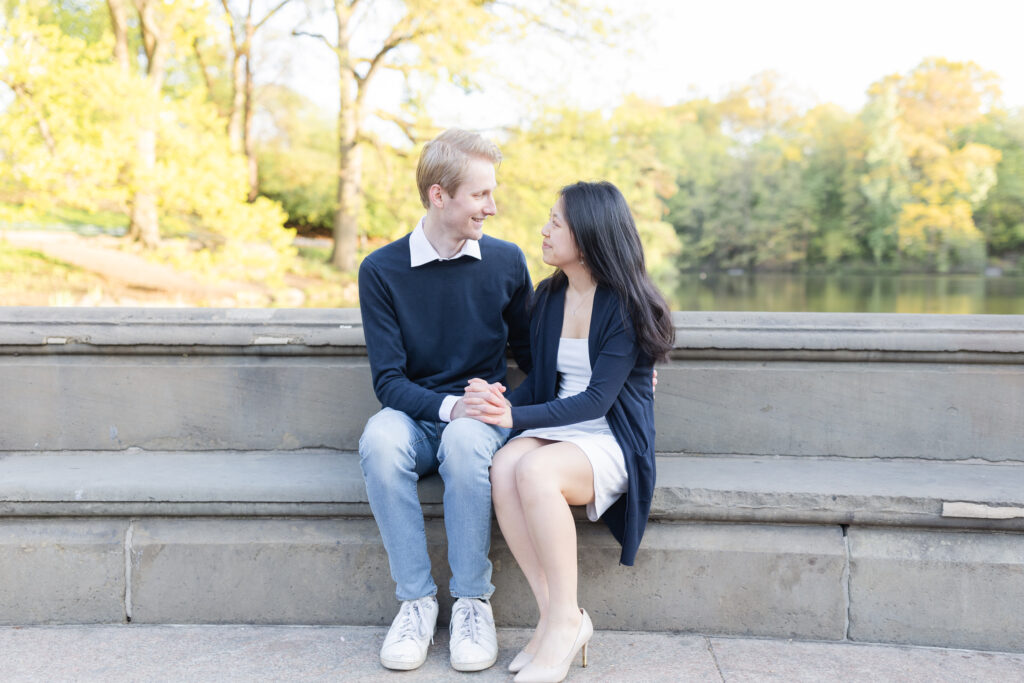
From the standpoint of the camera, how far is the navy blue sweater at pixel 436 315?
2.27 metres

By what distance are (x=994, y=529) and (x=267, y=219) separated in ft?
31.7

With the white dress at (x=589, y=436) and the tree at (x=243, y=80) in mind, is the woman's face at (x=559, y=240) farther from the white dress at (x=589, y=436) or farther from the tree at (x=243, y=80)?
the tree at (x=243, y=80)

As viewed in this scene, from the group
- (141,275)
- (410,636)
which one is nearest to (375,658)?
(410,636)

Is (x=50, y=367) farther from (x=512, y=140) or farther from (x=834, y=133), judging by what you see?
(x=834, y=133)

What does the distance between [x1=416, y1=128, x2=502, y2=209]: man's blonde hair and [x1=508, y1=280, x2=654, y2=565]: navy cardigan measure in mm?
483

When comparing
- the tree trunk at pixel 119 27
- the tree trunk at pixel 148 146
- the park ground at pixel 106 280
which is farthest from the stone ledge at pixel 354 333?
the tree trunk at pixel 119 27

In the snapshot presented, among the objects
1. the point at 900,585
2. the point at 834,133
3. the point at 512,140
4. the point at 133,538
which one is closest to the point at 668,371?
the point at 900,585

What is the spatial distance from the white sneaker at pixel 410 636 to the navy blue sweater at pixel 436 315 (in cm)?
53

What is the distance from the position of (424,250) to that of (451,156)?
0.27 m

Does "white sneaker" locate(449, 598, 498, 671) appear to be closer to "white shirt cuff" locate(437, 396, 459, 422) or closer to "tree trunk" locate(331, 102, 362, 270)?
"white shirt cuff" locate(437, 396, 459, 422)

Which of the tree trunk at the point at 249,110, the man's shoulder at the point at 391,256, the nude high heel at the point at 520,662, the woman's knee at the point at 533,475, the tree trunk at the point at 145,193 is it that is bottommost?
the nude high heel at the point at 520,662

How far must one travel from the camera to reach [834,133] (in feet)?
73.7

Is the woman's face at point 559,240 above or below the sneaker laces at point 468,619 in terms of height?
above

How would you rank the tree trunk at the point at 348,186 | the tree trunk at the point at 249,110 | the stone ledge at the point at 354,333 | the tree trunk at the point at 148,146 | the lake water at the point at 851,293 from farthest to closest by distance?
1. the tree trunk at the point at 249,110
2. the lake water at the point at 851,293
3. the tree trunk at the point at 348,186
4. the tree trunk at the point at 148,146
5. the stone ledge at the point at 354,333
